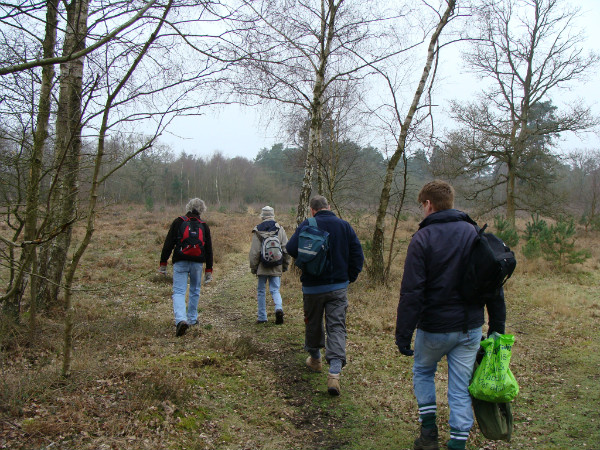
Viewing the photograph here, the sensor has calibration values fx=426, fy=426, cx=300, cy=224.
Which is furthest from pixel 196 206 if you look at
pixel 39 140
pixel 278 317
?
pixel 39 140

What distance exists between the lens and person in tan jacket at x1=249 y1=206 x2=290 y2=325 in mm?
6715

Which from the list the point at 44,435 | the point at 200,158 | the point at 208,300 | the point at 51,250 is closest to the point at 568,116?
the point at 208,300

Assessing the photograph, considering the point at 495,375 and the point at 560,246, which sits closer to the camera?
the point at 495,375

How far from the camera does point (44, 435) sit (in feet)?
9.55

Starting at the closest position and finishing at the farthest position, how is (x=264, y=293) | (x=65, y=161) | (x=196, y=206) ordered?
(x=65, y=161) → (x=196, y=206) → (x=264, y=293)

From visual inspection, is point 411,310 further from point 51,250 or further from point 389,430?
point 51,250

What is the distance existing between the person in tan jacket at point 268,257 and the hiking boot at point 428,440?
3800mm

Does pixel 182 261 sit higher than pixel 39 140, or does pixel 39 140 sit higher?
pixel 39 140

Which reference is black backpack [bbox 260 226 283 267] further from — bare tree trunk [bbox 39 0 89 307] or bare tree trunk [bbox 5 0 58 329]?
bare tree trunk [bbox 5 0 58 329]

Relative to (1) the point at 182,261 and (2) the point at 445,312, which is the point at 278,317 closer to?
(1) the point at 182,261

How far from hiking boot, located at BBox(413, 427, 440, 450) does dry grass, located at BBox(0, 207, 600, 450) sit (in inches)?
11.5

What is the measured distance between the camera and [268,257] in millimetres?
6676

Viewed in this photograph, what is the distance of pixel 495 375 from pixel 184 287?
4.47 m

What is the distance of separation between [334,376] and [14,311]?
159 inches
